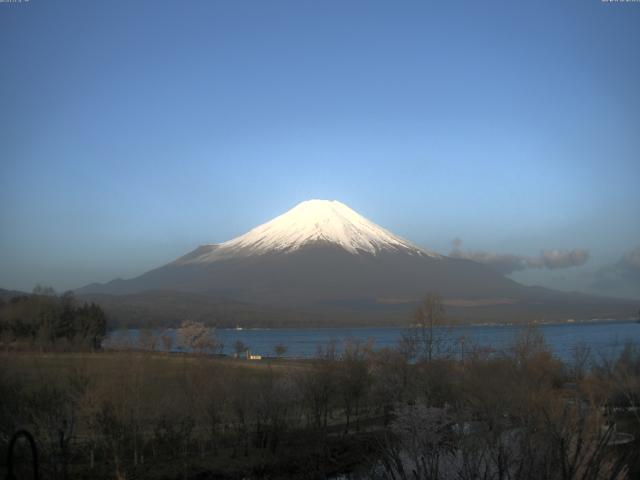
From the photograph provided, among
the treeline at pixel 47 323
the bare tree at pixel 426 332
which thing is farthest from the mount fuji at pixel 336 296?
the bare tree at pixel 426 332

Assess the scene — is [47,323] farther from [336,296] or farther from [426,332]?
[336,296]

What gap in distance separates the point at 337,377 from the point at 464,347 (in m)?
11.8

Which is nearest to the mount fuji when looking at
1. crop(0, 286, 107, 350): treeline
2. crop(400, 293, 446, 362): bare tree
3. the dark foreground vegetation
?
crop(0, 286, 107, 350): treeline

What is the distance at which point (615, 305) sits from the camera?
19288 cm

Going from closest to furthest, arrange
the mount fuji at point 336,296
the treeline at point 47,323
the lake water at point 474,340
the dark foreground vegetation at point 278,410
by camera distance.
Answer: the dark foreground vegetation at point 278,410
the lake water at point 474,340
the treeline at point 47,323
the mount fuji at point 336,296

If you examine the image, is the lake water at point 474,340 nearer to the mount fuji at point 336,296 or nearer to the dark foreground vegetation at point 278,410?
the dark foreground vegetation at point 278,410

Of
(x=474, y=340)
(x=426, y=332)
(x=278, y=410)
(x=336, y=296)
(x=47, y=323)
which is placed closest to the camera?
(x=278, y=410)

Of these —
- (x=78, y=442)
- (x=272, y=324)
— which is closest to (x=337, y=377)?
(x=78, y=442)

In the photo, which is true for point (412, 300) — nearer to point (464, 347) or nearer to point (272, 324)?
point (272, 324)

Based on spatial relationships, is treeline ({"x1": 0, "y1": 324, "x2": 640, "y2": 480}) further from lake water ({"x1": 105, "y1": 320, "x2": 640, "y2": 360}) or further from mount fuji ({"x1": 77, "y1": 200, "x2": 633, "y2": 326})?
mount fuji ({"x1": 77, "y1": 200, "x2": 633, "y2": 326})

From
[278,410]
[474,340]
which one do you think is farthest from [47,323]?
[278,410]

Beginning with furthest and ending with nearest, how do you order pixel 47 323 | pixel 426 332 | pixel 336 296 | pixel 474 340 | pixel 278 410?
1. pixel 336 296
2. pixel 474 340
3. pixel 47 323
4. pixel 426 332
5. pixel 278 410

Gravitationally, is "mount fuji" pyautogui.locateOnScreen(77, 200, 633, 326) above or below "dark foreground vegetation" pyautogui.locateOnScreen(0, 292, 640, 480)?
above

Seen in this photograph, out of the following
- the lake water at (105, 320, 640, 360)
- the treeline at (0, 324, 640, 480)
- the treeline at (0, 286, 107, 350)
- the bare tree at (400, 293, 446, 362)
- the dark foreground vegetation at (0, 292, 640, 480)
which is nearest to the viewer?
the dark foreground vegetation at (0, 292, 640, 480)
